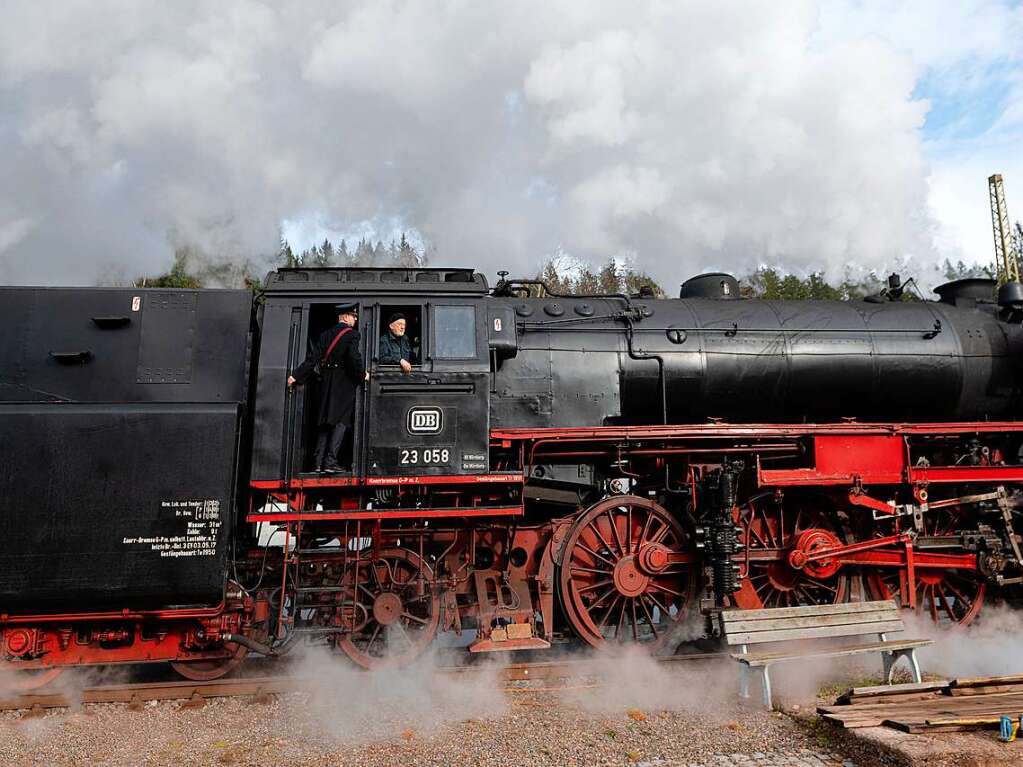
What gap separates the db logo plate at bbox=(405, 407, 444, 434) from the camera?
6000mm

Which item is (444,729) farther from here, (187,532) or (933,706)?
(933,706)

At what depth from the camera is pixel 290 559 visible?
5.93 metres

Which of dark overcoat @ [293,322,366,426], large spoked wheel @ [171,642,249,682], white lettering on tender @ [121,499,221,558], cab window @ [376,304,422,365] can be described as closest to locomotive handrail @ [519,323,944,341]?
cab window @ [376,304,422,365]

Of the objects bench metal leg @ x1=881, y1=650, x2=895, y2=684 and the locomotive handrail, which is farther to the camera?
the locomotive handrail

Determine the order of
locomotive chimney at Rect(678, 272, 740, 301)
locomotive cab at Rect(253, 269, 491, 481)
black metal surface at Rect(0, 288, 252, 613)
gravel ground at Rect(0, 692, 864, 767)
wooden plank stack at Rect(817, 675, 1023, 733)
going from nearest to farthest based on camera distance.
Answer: wooden plank stack at Rect(817, 675, 1023, 733)
gravel ground at Rect(0, 692, 864, 767)
black metal surface at Rect(0, 288, 252, 613)
locomotive cab at Rect(253, 269, 491, 481)
locomotive chimney at Rect(678, 272, 740, 301)

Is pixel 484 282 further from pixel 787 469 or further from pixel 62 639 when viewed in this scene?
pixel 62 639

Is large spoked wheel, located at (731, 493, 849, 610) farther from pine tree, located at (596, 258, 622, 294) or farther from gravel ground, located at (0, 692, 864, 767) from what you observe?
pine tree, located at (596, 258, 622, 294)

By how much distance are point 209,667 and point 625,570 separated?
3.87m

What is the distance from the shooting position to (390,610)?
19.9 ft

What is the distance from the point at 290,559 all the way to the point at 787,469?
4701 mm

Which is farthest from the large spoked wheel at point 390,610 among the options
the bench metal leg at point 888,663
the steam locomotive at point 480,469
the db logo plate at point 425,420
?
the bench metal leg at point 888,663

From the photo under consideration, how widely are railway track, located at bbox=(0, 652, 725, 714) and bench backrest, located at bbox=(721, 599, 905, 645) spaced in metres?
1.34

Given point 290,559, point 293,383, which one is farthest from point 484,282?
point 290,559

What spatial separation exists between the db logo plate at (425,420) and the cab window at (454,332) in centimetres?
49
